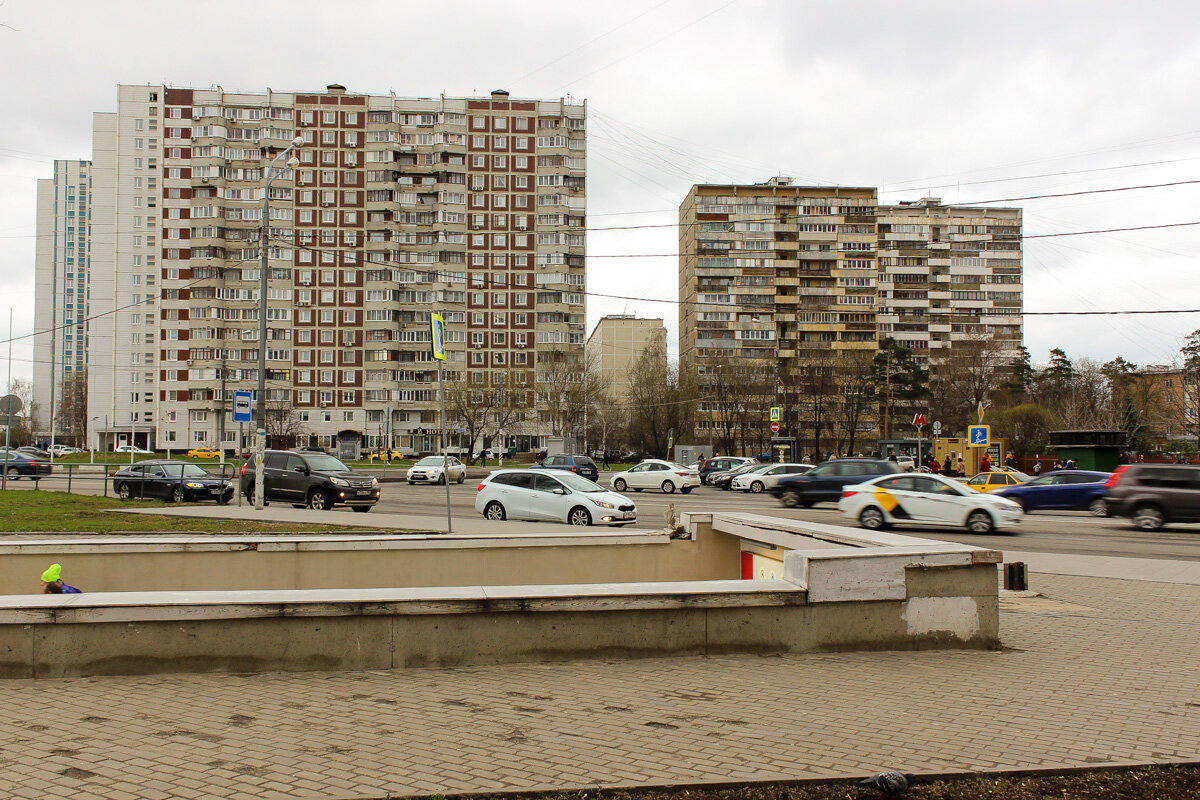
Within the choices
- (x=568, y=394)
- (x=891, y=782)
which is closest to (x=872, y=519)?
(x=891, y=782)

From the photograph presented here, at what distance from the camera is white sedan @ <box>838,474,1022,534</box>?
21109mm

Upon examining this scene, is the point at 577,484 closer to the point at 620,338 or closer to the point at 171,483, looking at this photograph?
the point at 171,483

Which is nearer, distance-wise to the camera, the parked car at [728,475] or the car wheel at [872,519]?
the car wheel at [872,519]

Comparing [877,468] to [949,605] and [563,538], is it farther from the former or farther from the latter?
[949,605]

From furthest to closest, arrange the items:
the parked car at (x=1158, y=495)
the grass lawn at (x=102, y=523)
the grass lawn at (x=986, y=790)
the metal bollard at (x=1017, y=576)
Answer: the parked car at (x=1158, y=495) → the grass lawn at (x=102, y=523) → the metal bollard at (x=1017, y=576) → the grass lawn at (x=986, y=790)

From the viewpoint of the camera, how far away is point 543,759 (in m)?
4.46

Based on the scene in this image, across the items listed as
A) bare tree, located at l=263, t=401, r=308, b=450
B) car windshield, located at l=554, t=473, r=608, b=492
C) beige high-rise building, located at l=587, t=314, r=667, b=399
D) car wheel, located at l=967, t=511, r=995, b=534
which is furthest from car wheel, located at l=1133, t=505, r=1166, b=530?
beige high-rise building, located at l=587, t=314, r=667, b=399

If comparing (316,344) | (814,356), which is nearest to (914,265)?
(814,356)

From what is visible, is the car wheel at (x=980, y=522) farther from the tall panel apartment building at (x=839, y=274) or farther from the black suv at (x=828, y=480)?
the tall panel apartment building at (x=839, y=274)

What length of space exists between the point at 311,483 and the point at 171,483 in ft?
20.5

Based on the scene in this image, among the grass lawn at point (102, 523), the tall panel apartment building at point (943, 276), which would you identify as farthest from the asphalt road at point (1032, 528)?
the tall panel apartment building at point (943, 276)

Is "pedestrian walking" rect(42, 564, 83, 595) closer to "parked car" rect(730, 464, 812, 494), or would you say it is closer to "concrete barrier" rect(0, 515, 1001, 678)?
"concrete barrier" rect(0, 515, 1001, 678)

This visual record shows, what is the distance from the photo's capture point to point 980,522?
69.5 feet

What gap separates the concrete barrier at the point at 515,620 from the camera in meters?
5.76
